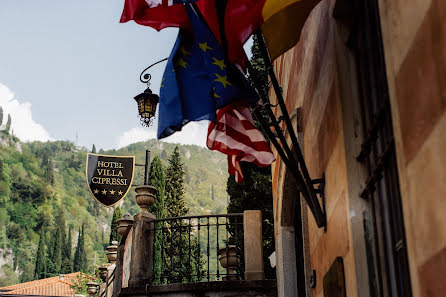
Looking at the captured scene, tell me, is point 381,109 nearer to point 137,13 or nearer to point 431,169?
point 431,169

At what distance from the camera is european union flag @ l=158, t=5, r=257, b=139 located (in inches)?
157

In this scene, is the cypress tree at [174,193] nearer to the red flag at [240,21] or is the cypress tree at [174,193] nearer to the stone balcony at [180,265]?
the stone balcony at [180,265]

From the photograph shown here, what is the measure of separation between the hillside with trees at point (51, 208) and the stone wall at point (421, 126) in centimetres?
10109

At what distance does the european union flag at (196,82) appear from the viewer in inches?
157

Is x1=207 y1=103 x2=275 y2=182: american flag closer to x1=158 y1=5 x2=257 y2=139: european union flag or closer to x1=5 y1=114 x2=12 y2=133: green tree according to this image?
x1=158 y1=5 x2=257 y2=139: european union flag

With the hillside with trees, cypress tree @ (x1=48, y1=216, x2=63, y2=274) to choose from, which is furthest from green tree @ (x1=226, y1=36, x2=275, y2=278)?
cypress tree @ (x1=48, y1=216, x2=63, y2=274)

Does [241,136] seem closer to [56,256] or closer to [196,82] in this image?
[196,82]

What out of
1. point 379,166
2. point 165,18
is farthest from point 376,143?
point 165,18

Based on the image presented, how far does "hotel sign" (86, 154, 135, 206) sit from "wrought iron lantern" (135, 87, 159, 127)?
282 centimetres

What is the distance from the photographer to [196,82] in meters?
4.30

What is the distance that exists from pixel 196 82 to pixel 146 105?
674 cm

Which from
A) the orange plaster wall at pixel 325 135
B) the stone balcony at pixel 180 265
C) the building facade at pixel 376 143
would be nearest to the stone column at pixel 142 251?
the stone balcony at pixel 180 265

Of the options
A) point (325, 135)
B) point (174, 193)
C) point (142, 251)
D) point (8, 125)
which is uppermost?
point (8, 125)

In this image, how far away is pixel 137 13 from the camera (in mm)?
4098
